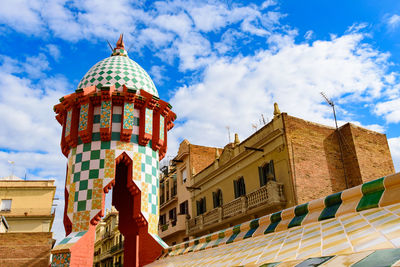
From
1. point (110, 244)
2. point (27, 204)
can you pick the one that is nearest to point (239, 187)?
point (27, 204)

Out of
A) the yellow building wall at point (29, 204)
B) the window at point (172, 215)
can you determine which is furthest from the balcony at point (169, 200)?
the yellow building wall at point (29, 204)

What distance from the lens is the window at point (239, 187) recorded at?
2561 cm

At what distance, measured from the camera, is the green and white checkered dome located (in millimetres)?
12234

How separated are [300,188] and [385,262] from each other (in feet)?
64.0

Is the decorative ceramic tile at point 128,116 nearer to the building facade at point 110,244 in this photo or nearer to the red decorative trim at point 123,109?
the red decorative trim at point 123,109

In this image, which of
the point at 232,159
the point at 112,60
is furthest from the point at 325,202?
the point at 232,159

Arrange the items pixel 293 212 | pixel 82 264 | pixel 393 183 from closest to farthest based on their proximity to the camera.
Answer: pixel 393 183 → pixel 293 212 → pixel 82 264

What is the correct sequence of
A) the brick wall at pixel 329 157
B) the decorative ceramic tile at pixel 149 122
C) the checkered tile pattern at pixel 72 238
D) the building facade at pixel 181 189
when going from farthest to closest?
the building facade at pixel 181 189 < the brick wall at pixel 329 157 < the decorative ceramic tile at pixel 149 122 < the checkered tile pattern at pixel 72 238

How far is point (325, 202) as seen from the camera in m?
5.57

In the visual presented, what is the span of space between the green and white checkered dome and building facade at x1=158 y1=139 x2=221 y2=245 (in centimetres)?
2031

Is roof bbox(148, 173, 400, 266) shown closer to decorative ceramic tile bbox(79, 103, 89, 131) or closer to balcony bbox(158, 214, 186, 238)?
decorative ceramic tile bbox(79, 103, 89, 131)

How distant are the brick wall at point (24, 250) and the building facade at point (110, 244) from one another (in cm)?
3410

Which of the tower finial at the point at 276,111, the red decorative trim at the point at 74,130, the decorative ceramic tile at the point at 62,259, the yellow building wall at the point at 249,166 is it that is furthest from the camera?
the tower finial at the point at 276,111

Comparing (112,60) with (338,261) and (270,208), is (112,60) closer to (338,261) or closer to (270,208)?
(338,261)
